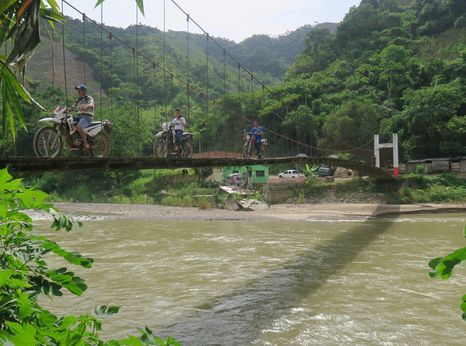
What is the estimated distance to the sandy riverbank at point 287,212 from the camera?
12.3 m

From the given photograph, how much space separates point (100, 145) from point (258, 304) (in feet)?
7.26

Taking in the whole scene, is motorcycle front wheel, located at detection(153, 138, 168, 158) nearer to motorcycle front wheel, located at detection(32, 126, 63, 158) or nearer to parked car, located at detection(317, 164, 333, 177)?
motorcycle front wheel, located at detection(32, 126, 63, 158)

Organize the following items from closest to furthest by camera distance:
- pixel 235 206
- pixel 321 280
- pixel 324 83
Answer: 1. pixel 321 280
2. pixel 235 206
3. pixel 324 83

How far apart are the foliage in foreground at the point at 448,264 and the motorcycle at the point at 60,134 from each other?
12.8ft

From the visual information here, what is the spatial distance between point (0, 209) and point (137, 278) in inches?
167

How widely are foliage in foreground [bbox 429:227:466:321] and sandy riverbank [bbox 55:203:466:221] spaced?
36.7 feet

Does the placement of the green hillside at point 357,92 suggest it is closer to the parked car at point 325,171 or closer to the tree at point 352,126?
the tree at point 352,126

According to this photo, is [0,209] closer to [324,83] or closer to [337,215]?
[337,215]

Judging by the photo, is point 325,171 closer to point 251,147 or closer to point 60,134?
point 251,147

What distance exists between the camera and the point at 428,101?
16312 mm

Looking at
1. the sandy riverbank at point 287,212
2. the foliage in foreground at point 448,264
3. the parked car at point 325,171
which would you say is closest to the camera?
the foliage in foreground at point 448,264

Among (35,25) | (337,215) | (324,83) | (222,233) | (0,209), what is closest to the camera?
(0,209)

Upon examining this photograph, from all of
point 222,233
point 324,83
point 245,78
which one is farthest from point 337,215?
point 245,78

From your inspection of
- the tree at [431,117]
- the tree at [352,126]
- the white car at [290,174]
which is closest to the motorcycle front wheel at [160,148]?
the white car at [290,174]
